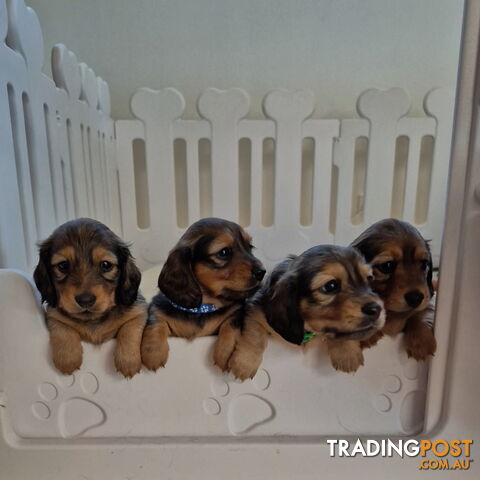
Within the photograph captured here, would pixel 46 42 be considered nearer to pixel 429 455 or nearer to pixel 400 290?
pixel 400 290

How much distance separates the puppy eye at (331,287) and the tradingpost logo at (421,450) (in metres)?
0.28

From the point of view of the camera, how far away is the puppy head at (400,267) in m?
0.57

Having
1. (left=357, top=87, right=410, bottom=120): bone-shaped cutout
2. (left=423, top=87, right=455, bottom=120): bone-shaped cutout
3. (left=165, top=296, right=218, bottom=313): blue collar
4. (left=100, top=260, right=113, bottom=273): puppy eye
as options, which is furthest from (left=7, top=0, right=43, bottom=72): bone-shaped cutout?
(left=423, top=87, right=455, bottom=120): bone-shaped cutout

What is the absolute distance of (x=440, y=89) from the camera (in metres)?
1.27

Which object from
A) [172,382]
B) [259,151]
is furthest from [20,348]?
[259,151]

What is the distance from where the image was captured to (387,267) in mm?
582

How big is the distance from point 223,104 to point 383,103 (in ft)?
1.71

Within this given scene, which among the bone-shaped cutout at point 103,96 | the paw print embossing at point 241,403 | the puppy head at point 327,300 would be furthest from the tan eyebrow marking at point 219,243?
the bone-shaped cutout at point 103,96

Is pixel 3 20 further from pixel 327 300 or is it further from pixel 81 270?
pixel 327 300

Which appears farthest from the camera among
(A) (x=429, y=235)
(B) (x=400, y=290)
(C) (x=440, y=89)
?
(A) (x=429, y=235)

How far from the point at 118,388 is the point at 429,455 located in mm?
513

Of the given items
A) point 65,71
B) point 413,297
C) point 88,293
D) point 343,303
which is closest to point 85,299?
point 88,293

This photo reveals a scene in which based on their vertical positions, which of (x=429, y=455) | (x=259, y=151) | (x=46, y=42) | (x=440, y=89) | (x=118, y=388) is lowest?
(x=429, y=455)

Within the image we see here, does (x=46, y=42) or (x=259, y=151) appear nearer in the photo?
(x=259, y=151)
